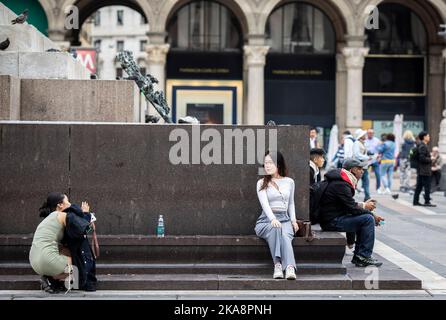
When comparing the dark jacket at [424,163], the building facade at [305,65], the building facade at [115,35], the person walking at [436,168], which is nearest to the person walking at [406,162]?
the person walking at [436,168]

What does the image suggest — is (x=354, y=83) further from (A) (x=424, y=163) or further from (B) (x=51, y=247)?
(B) (x=51, y=247)

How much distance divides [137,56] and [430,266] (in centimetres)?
7927

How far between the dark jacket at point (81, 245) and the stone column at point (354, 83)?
27.9m

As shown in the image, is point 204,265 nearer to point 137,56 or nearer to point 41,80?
point 41,80

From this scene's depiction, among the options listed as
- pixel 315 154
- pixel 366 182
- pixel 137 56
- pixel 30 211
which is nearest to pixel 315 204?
pixel 315 154

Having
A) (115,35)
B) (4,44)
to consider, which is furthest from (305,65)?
(115,35)

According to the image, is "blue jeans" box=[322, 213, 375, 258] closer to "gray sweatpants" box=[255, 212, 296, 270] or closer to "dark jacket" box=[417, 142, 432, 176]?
"gray sweatpants" box=[255, 212, 296, 270]

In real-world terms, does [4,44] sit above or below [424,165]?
above

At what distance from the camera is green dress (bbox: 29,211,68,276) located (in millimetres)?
8305

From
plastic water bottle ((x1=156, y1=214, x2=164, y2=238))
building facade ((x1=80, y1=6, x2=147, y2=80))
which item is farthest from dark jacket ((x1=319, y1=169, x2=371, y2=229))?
building facade ((x1=80, y1=6, x2=147, y2=80))

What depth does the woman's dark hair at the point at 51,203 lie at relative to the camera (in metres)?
8.49

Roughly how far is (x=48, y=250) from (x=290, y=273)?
253 centimetres

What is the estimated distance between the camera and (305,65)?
1548 inches

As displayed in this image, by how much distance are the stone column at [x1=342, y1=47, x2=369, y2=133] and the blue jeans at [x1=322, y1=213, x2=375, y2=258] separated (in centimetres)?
2612
